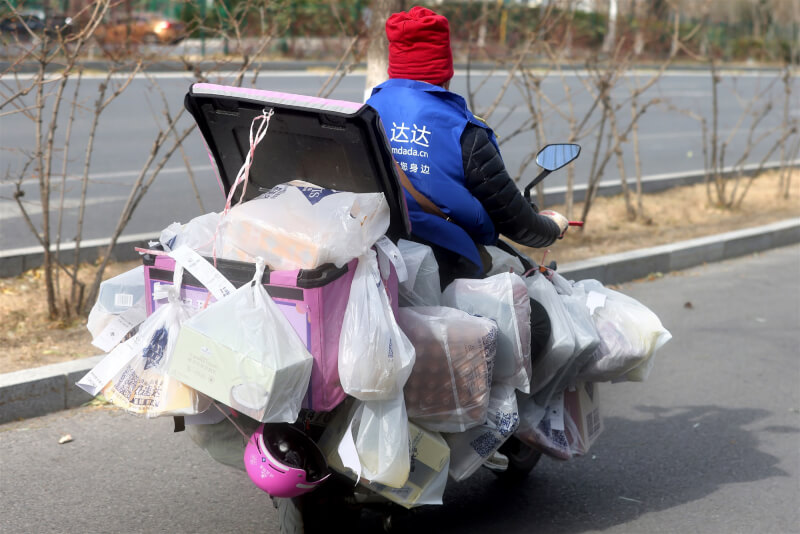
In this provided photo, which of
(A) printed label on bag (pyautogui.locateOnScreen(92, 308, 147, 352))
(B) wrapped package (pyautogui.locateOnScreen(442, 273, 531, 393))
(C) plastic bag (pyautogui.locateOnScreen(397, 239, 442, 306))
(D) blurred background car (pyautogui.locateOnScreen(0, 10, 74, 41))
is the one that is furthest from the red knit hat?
(D) blurred background car (pyautogui.locateOnScreen(0, 10, 74, 41))

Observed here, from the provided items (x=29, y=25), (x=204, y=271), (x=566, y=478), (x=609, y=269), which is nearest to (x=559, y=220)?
(x=566, y=478)

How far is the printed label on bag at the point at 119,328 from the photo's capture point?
284 cm

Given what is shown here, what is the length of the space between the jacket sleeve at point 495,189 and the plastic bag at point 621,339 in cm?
41

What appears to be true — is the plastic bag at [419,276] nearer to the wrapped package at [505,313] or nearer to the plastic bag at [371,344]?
the wrapped package at [505,313]

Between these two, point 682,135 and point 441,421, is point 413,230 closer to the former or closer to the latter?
point 441,421

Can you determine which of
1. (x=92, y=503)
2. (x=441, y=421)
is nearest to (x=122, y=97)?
(x=92, y=503)

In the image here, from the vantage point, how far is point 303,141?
288 centimetres

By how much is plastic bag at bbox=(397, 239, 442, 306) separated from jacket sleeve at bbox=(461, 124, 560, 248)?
1.00 ft

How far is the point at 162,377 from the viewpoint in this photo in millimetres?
2650

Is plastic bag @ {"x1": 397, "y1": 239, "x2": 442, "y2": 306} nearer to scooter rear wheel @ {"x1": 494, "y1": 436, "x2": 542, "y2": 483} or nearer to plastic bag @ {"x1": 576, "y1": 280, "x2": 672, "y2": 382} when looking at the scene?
plastic bag @ {"x1": 576, "y1": 280, "x2": 672, "y2": 382}

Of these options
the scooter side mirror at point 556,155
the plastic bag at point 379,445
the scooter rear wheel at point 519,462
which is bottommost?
the scooter rear wheel at point 519,462

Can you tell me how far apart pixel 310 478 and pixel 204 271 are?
0.67 metres

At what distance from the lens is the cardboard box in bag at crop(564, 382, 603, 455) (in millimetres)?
3527

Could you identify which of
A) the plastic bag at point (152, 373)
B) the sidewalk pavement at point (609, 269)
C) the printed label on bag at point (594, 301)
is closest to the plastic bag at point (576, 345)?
the printed label on bag at point (594, 301)
